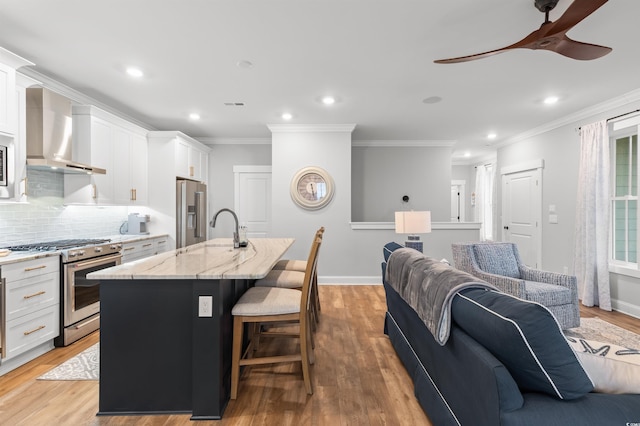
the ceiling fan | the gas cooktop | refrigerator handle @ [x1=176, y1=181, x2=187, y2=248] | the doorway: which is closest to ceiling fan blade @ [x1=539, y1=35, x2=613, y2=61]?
the ceiling fan

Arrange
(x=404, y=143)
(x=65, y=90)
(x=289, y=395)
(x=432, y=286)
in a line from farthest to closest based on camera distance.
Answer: (x=404, y=143) → (x=65, y=90) → (x=289, y=395) → (x=432, y=286)

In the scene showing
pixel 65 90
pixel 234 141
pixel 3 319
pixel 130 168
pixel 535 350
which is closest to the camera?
pixel 535 350

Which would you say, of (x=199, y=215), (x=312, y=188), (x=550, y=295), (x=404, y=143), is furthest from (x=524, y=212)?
(x=199, y=215)

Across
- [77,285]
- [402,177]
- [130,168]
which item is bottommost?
[77,285]

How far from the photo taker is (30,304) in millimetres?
2582

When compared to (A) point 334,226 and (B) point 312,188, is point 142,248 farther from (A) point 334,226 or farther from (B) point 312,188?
(A) point 334,226

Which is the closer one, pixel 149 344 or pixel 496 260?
pixel 149 344

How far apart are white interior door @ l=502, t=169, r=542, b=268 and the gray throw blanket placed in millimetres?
4302

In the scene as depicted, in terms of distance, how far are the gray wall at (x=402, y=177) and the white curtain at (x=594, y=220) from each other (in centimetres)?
240

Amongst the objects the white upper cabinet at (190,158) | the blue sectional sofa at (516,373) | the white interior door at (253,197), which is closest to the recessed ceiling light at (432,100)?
the blue sectional sofa at (516,373)

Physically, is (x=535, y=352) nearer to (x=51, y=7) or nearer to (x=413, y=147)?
(x=51, y=7)

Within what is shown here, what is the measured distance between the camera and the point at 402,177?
6.49 meters

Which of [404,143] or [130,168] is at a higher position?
[404,143]

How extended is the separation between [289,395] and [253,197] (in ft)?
14.8
